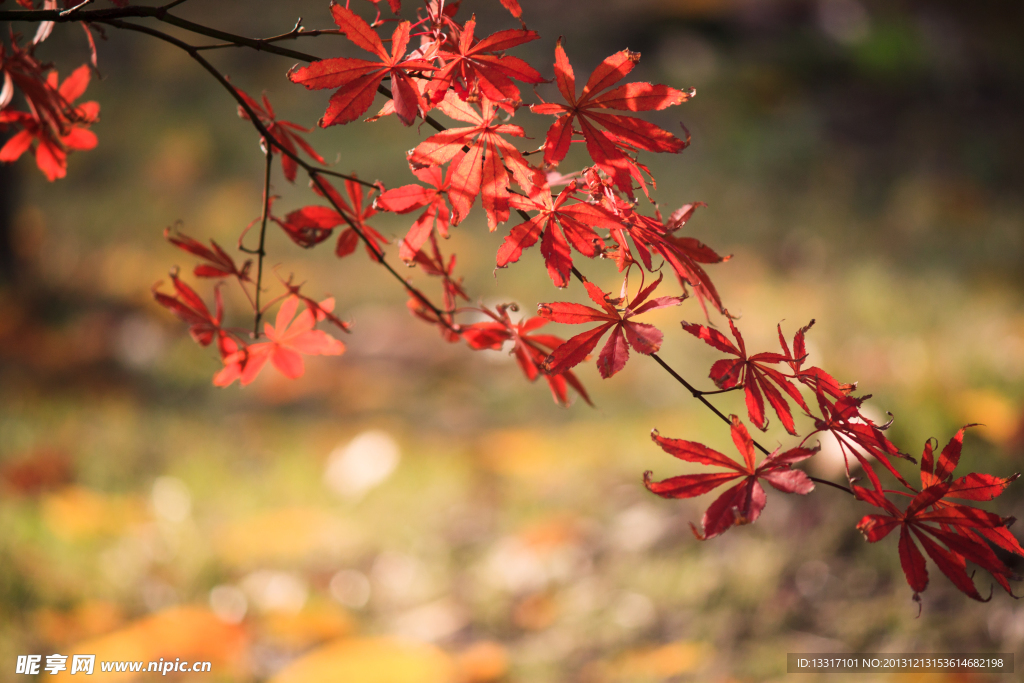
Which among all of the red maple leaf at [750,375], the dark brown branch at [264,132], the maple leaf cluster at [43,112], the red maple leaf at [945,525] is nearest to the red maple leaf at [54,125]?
the maple leaf cluster at [43,112]

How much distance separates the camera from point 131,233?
372 cm

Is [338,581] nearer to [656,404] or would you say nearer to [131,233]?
[656,404]

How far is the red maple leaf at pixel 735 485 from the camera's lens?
529 mm

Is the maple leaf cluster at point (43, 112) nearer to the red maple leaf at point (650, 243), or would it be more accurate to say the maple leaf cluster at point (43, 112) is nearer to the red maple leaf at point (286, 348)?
the red maple leaf at point (286, 348)

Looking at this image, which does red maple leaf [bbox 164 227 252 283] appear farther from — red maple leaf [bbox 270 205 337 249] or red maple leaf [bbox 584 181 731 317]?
red maple leaf [bbox 584 181 731 317]

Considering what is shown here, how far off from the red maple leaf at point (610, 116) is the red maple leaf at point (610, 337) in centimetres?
9

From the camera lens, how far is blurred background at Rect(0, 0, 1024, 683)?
1479mm

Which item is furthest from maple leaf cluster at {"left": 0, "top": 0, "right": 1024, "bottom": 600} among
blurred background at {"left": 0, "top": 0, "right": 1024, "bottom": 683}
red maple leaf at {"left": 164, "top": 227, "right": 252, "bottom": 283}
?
blurred background at {"left": 0, "top": 0, "right": 1024, "bottom": 683}

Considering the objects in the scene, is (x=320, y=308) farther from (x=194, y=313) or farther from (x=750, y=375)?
(x=750, y=375)

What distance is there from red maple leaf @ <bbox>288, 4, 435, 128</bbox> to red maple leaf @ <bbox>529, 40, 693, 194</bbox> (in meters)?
0.10

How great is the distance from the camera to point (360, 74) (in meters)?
0.56

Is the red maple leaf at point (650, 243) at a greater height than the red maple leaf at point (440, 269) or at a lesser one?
lesser

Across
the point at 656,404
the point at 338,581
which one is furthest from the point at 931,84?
the point at 338,581

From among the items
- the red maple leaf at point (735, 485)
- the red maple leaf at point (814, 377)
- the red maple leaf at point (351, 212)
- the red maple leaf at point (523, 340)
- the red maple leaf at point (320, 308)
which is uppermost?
the red maple leaf at point (351, 212)
